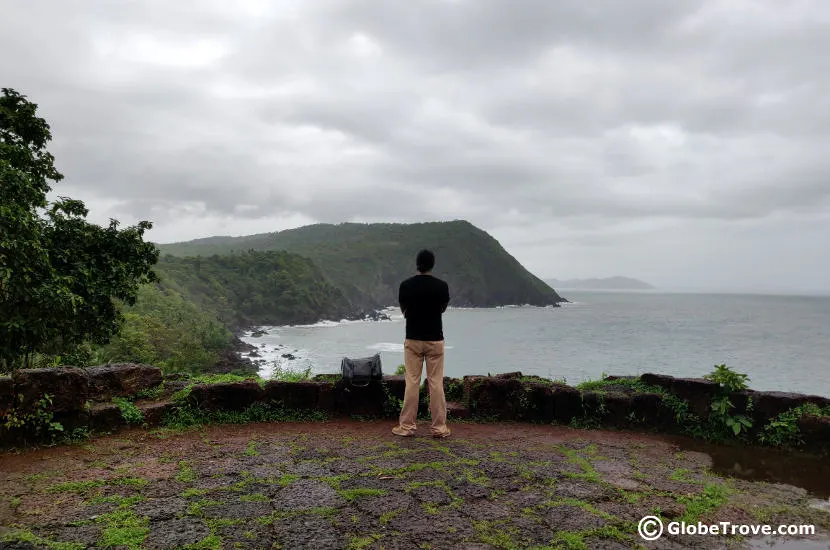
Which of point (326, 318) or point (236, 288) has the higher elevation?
point (236, 288)

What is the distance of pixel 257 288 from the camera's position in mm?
76750

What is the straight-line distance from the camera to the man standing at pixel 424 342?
21.2 ft

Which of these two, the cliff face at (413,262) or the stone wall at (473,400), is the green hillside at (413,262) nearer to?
the cliff face at (413,262)

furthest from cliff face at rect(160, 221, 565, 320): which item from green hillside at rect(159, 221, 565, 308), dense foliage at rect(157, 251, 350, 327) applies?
dense foliage at rect(157, 251, 350, 327)

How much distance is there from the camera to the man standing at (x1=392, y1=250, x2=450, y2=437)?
21.2 ft

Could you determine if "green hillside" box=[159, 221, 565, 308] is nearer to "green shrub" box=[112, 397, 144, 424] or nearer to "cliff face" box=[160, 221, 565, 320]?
"cliff face" box=[160, 221, 565, 320]

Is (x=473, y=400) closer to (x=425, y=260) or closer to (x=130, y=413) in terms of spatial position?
(x=425, y=260)

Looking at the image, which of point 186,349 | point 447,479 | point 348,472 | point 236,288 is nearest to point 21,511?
point 348,472

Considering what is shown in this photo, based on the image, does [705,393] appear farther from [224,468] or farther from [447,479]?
[224,468]

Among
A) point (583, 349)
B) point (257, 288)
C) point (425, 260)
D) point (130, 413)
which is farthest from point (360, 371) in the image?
point (257, 288)

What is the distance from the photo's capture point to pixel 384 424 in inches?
281

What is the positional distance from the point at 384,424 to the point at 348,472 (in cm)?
217

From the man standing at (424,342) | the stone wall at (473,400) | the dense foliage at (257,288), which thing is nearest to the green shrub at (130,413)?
the stone wall at (473,400)

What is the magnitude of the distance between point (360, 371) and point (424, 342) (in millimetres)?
1396
